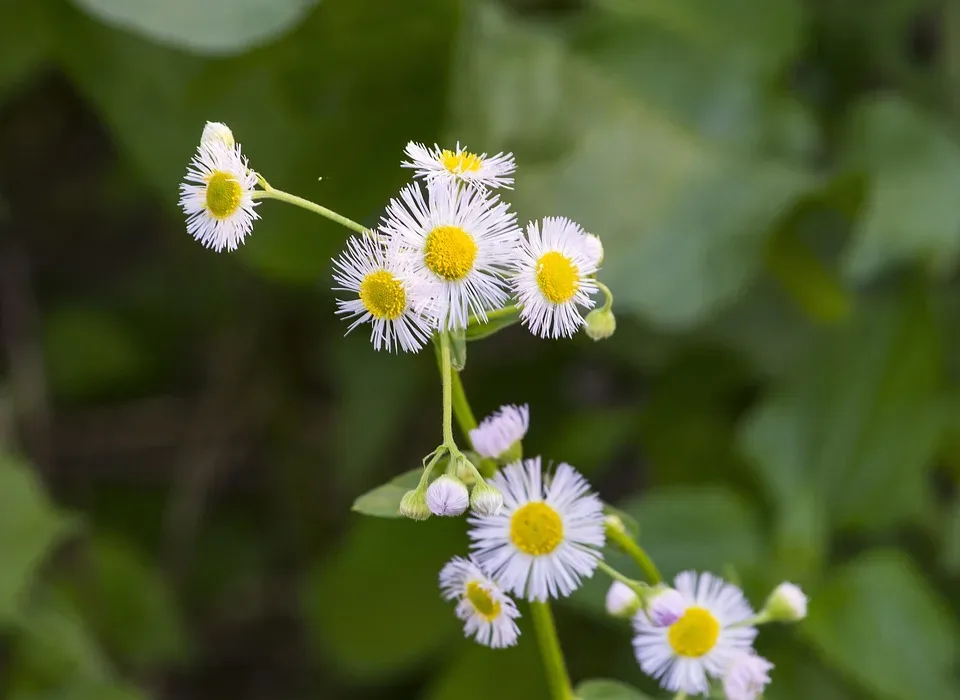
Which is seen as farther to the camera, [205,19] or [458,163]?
[205,19]

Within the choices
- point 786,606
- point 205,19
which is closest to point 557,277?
point 786,606

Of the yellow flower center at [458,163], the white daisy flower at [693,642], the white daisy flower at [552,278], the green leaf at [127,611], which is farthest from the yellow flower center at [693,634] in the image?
the green leaf at [127,611]

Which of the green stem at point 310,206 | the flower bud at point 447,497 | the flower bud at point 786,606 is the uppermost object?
the green stem at point 310,206

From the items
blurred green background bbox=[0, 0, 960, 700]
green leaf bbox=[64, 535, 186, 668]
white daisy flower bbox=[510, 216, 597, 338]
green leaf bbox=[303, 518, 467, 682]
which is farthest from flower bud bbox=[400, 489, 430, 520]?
green leaf bbox=[64, 535, 186, 668]

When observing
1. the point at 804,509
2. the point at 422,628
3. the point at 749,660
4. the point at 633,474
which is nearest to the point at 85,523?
the point at 422,628

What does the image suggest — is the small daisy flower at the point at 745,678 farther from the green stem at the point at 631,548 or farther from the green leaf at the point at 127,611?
the green leaf at the point at 127,611

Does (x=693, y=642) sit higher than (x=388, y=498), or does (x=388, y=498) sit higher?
(x=388, y=498)

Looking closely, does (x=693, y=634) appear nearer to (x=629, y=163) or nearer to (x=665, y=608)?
(x=665, y=608)
